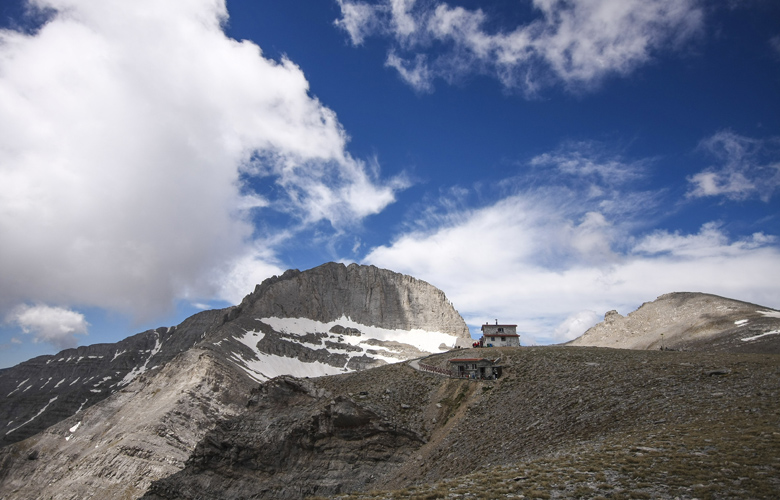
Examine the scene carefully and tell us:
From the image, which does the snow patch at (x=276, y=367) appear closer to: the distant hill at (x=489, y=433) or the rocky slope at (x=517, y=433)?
the distant hill at (x=489, y=433)

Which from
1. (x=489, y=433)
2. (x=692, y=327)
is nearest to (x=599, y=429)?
(x=489, y=433)

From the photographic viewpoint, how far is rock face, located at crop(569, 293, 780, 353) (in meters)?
80.0

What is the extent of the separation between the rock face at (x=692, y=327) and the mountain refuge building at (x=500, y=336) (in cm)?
3672

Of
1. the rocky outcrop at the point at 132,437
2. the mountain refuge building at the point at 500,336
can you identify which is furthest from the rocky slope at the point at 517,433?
the rocky outcrop at the point at 132,437

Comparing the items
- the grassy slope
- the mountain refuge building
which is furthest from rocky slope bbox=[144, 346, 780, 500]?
the mountain refuge building

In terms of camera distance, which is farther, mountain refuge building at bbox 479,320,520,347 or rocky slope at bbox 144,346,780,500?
mountain refuge building at bbox 479,320,520,347

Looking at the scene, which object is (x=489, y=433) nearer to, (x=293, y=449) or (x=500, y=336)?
(x=293, y=449)

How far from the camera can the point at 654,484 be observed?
1878 cm

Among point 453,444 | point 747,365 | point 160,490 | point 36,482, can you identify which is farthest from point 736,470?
point 36,482

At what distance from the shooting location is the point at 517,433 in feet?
125

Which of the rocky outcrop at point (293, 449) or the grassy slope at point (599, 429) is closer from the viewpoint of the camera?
the grassy slope at point (599, 429)

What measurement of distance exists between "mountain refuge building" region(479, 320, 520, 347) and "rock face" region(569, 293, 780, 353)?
36.7m

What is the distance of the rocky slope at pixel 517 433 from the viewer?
20.4 meters

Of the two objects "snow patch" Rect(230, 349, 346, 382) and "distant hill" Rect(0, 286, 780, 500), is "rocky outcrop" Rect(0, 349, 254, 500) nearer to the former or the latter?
"distant hill" Rect(0, 286, 780, 500)
